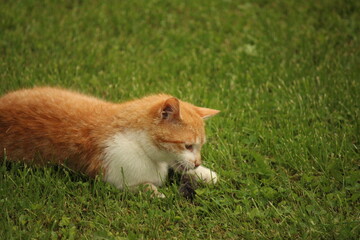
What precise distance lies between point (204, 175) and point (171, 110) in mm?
684

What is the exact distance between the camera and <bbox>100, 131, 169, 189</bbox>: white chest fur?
11.1 feet

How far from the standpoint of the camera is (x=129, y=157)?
3.37 metres

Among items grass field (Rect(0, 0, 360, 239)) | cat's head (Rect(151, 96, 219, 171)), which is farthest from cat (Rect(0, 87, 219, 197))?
grass field (Rect(0, 0, 360, 239))

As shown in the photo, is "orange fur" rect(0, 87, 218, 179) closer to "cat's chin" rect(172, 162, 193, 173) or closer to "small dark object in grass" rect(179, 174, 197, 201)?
"cat's chin" rect(172, 162, 193, 173)

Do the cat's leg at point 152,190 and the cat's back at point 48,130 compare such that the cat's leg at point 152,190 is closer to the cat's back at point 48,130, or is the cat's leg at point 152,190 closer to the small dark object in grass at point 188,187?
the small dark object in grass at point 188,187

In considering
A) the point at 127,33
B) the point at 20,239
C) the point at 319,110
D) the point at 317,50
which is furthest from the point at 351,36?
the point at 20,239

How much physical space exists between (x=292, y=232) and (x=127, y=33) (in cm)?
435

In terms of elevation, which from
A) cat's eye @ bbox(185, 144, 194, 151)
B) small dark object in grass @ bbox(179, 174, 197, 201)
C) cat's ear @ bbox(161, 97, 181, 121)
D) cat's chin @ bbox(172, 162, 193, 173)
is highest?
cat's ear @ bbox(161, 97, 181, 121)

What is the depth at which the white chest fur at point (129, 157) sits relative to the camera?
337 centimetres

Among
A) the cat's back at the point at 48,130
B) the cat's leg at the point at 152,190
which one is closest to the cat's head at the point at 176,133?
the cat's leg at the point at 152,190

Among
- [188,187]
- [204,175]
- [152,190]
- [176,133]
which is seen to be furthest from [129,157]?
[204,175]

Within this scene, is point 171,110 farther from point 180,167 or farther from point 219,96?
point 219,96

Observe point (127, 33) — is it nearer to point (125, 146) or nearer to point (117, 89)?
point (117, 89)

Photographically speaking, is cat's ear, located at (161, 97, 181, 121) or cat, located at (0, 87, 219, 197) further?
cat, located at (0, 87, 219, 197)
